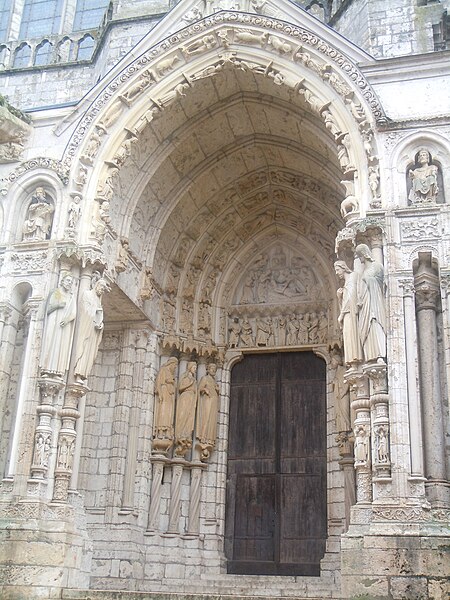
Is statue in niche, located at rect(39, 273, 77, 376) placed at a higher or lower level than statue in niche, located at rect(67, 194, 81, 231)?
lower

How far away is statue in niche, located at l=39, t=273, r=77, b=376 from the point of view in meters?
8.66

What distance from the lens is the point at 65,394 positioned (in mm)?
8750

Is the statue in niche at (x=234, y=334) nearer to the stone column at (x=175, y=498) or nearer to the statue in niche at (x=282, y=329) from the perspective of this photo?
A: the statue in niche at (x=282, y=329)

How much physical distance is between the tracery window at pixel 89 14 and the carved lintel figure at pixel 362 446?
935cm

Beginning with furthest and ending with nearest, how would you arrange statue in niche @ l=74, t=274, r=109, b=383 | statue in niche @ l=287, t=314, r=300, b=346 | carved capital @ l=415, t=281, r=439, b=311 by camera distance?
1. statue in niche @ l=287, t=314, r=300, b=346
2. statue in niche @ l=74, t=274, r=109, b=383
3. carved capital @ l=415, t=281, r=439, b=311

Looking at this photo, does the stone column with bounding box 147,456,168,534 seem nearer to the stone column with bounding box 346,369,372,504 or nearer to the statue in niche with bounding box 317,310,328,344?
the statue in niche with bounding box 317,310,328,344

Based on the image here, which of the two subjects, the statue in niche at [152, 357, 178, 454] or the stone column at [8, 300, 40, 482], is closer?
the stone column at [8, 300, 40, 482]

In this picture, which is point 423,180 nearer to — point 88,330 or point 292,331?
point 292,331

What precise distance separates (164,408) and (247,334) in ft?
6.40

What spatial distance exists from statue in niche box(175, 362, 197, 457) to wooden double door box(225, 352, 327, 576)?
0.80 meters

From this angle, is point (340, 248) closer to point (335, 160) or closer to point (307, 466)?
point (335, 160)

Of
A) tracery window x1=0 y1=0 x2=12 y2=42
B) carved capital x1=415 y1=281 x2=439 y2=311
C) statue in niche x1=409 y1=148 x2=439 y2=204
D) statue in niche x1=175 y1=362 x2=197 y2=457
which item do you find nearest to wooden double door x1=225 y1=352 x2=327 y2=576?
statue in niche x1=175 y1=362 x2=197 y2=457

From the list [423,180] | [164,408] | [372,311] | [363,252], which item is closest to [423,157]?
[423,180]

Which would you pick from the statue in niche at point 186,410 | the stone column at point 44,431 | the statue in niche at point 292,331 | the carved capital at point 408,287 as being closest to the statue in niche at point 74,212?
the stone column at point 44,431
